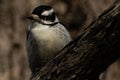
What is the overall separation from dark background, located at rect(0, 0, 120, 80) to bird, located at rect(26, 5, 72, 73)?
2337 millimetres

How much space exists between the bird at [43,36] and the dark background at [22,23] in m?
2.34

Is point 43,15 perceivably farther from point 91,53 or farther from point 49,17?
point 91,53

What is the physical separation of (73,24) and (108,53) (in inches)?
134

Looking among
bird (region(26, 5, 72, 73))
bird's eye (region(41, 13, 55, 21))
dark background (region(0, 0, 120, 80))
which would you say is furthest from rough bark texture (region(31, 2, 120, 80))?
dark background (region(0, 0, 120, 80))

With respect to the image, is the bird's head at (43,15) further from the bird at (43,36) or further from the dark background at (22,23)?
the dark background at (22,23)

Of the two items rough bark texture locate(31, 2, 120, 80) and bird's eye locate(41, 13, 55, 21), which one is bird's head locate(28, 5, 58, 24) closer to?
bird's eye locate(41, 13, 55, 21)

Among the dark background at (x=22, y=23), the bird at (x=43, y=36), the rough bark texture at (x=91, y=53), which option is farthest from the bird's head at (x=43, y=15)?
the dark background at (x=22, y=23)

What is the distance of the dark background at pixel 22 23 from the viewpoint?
6.57 metres

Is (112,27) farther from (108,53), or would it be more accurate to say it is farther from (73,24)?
(73,24)

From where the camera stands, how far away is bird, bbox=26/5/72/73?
13.5ft

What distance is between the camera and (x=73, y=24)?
21.8 ft

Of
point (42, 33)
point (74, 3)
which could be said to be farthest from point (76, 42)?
point (74, 3)

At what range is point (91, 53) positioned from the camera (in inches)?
132

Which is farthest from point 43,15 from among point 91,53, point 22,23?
point 22,23
